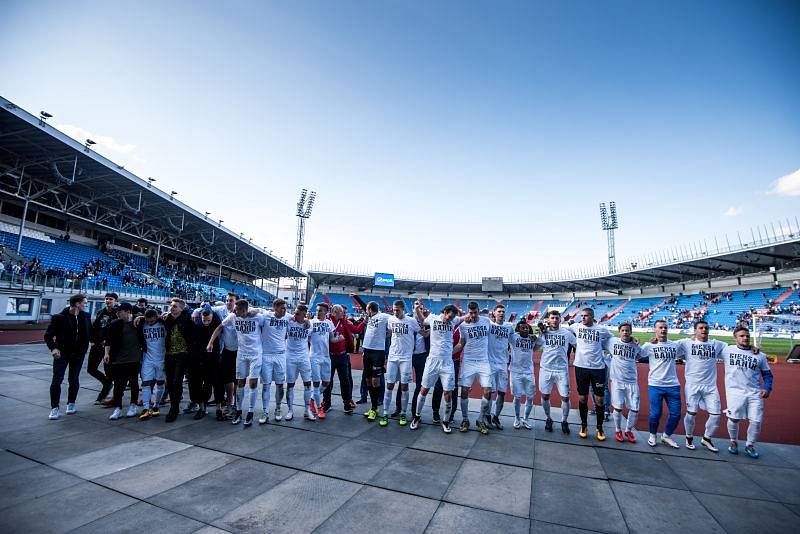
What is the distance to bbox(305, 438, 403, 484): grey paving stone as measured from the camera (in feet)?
14.2

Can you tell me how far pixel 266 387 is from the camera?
663 centimetres

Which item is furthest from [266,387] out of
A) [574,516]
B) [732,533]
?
[732,533]

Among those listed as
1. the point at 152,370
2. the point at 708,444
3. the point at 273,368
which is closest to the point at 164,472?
the point at 273,368

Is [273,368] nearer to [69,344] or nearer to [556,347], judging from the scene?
[69,344]

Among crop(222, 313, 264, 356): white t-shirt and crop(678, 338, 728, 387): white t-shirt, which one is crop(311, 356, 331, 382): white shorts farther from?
crop(678, 338, 728, 387): white t-shirt

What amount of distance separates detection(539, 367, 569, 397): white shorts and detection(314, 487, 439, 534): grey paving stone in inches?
145

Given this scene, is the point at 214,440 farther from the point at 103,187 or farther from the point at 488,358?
the point at 103,187

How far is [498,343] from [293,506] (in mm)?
4555

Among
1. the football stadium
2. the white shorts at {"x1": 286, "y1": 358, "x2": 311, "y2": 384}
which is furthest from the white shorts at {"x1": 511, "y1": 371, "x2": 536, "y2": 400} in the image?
the white shorts at {"x1": 286, "y1": 358, "x2": 311, "y2": 384}

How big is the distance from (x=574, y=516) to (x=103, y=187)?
30.7 meters

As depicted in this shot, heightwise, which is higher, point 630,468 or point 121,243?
point 121,243

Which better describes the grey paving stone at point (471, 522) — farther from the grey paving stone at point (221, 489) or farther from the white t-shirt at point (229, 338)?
the white t-shirt at point (229, 338)

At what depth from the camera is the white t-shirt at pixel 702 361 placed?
19.0ft

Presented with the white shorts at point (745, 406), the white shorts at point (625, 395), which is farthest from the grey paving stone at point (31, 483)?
the white shorts at point (745, 406)
